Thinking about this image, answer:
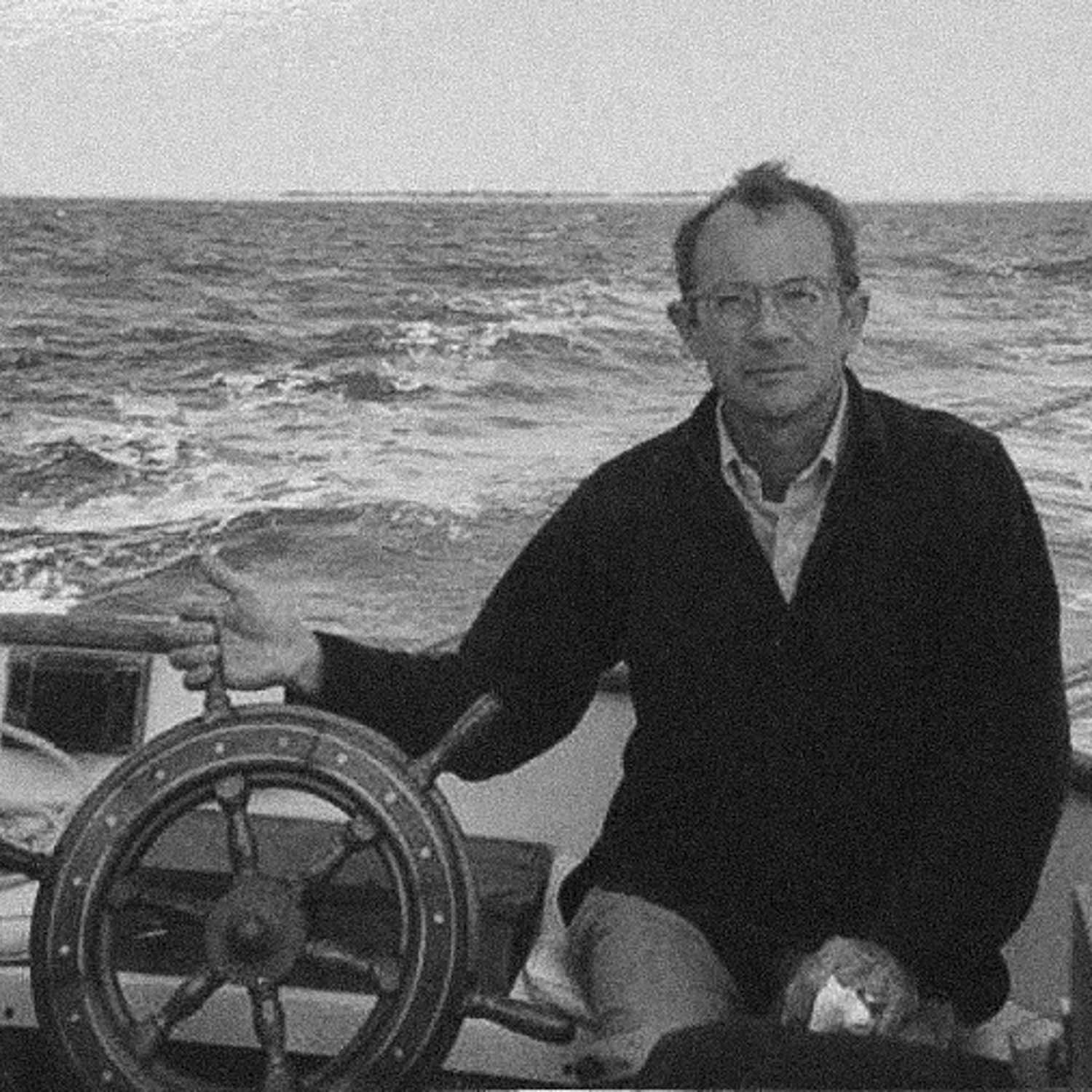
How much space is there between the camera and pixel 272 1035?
136cm

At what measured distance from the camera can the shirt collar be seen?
1.74 metres

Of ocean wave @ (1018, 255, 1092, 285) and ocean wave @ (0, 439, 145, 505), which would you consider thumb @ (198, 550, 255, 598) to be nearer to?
ocean wave @ (0, 439, 145, 505)

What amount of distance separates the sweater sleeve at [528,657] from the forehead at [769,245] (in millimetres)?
255

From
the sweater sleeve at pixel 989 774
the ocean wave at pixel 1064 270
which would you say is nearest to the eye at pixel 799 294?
the sweater sleeve at pixel 989 774

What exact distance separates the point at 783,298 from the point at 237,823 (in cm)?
68

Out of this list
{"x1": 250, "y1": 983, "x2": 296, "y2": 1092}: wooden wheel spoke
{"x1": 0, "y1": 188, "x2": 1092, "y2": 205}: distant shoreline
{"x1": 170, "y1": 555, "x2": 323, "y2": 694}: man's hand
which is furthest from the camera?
{"x1": 0, "y1": 188, "x2": 1092, "y2": 205}: distant shoreline

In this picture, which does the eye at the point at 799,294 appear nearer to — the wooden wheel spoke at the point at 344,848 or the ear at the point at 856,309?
the ear at the point at 856,309

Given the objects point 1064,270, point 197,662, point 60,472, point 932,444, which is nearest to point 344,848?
point 197,662

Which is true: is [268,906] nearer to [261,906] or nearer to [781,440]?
[261,906]

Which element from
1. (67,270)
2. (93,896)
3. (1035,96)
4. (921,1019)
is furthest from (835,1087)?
Result: (67,270)

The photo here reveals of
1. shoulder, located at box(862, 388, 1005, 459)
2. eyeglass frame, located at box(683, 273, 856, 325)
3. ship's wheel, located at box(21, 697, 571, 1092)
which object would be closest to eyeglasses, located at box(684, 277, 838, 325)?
eyeglass frame, located at box(683, 273, 856, 325)

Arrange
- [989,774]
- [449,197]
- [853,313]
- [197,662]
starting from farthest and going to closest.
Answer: [449,197] < [853,313] < [989,774] < [197,662]

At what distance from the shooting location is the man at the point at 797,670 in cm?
166

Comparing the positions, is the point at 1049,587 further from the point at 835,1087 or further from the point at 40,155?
the point at 40,155
